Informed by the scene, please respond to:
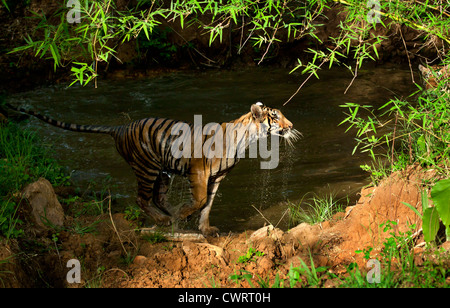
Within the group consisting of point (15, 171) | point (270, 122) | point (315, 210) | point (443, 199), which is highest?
point (270, 122)

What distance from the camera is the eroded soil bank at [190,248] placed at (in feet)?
10.8

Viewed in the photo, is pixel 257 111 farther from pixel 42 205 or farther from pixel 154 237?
pixel 42 205

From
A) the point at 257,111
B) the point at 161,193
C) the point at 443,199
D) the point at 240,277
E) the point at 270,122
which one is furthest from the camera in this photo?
the point at 161,193

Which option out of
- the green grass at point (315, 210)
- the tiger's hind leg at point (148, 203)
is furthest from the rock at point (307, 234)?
the tiger's hind leg at point (148, 203)

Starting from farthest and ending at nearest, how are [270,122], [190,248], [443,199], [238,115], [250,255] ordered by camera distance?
[238,115] < [270,122] < [190,248] < [250,255] < [443,199]

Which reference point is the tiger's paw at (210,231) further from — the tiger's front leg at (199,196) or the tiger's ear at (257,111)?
the tiger's ear at (257,111)

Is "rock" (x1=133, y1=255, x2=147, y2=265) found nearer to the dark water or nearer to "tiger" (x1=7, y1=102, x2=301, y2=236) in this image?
"tiger" (x1=7, y1=102, x2=301, y2=236)

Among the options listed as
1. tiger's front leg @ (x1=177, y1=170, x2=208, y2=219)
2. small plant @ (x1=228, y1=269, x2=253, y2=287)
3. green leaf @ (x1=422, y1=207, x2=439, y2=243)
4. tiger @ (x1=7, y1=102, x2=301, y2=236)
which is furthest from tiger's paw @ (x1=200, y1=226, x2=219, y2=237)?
green leaf @ (x1=422, y1=207, x2=439, y2=243)

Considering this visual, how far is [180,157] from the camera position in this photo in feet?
14.9

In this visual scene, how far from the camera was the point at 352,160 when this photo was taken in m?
6.32

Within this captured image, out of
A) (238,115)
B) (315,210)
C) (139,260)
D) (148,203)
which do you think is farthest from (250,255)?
(238,115)

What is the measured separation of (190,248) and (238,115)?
4.82 metres

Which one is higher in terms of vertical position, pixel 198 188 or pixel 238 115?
pixel 238 115
